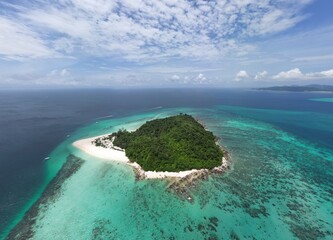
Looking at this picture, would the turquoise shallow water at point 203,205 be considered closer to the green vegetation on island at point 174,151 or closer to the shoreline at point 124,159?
the shoreline at point 124,159

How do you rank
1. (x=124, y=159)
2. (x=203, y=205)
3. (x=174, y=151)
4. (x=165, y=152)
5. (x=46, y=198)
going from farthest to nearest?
1. (x=124, y=159)
2. (x=174, y=151)
3. (x=165, y=152)
4. (x=46, y=198)
5. (x=203, y=205)

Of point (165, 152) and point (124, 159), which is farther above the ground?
point (165, 152)

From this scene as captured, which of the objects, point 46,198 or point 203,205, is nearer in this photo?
point 203,205

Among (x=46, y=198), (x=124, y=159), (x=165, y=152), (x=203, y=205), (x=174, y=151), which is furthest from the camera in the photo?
(x=124, y=159)

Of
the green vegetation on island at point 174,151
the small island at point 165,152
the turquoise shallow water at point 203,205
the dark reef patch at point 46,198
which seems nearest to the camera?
the dark reef patch at point 46,198

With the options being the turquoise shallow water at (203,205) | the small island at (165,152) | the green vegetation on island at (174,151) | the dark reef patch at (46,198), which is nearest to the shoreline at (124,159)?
the small island at (165,152)

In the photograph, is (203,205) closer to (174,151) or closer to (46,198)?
(174,151)

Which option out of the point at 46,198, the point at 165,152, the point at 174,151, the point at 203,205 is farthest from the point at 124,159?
the point at 203,205
